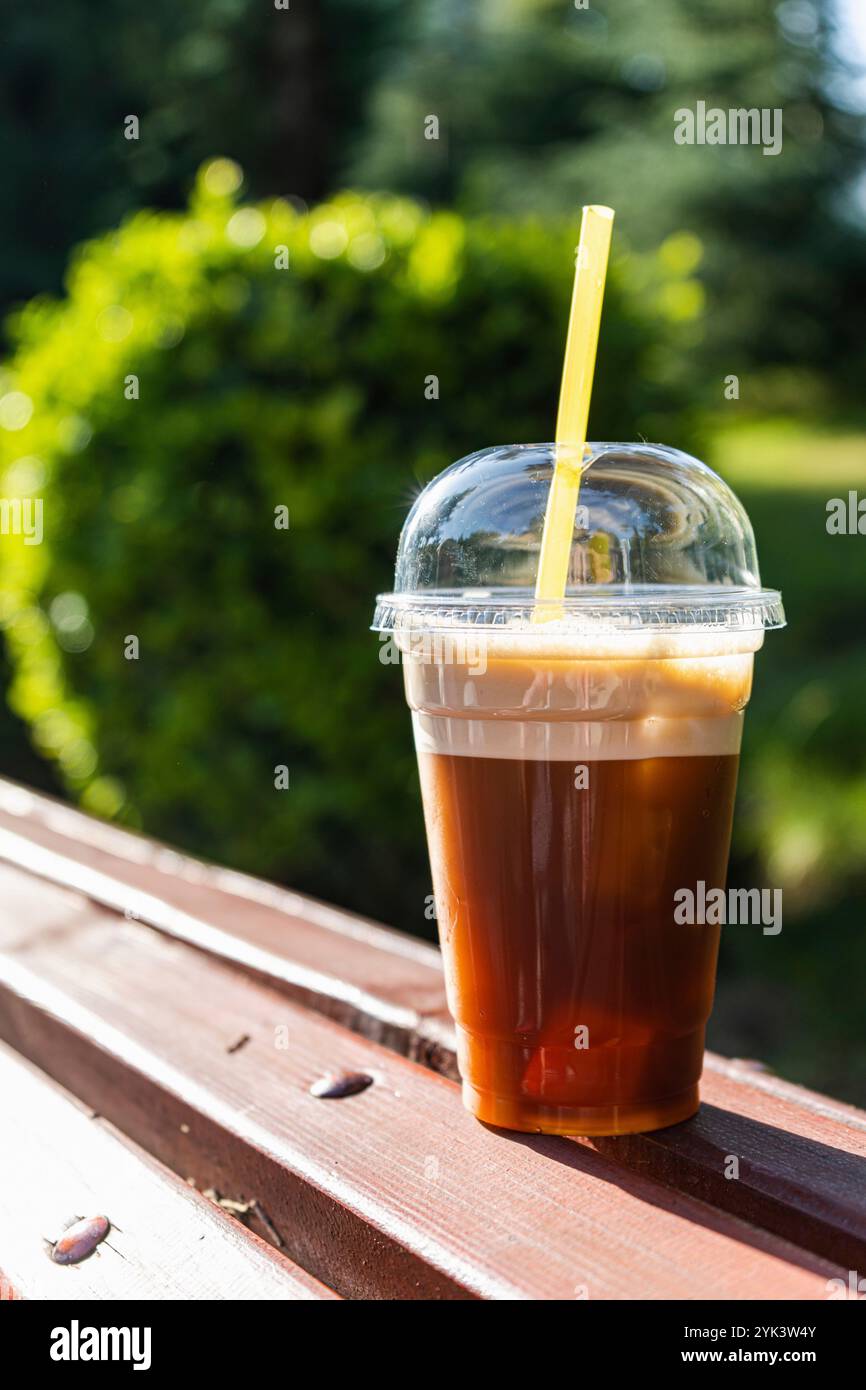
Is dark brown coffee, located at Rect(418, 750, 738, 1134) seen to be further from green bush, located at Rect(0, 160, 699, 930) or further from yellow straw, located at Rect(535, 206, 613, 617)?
green bush, located at Rect(0, 160, 699, 930)

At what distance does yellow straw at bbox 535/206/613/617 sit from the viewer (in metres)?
1.16

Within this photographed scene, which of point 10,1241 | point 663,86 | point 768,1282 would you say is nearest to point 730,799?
point 768,1282

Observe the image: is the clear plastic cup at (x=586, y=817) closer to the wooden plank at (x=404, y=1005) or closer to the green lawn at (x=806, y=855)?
the wooden plank at (x=404, y=1005)

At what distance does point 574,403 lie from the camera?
1.17m

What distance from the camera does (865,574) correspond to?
23.0 feet

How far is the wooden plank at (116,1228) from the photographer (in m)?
0.95

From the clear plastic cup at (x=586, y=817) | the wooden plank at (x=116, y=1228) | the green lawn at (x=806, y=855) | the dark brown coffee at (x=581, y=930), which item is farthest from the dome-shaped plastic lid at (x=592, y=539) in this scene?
the green lawn at (x=806, y=855)

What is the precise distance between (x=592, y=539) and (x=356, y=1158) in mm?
577

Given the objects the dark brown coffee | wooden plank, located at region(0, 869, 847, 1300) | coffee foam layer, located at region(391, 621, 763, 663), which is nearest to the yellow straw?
coffee foam layer, located at region(391, 621, 763, 663)

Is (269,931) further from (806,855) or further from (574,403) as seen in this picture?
(806,855)

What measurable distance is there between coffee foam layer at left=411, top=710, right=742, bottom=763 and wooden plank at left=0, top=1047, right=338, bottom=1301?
429 mm

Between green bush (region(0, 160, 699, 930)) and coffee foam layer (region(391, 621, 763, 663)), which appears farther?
green bush (region(0, 160, 699, 930))
